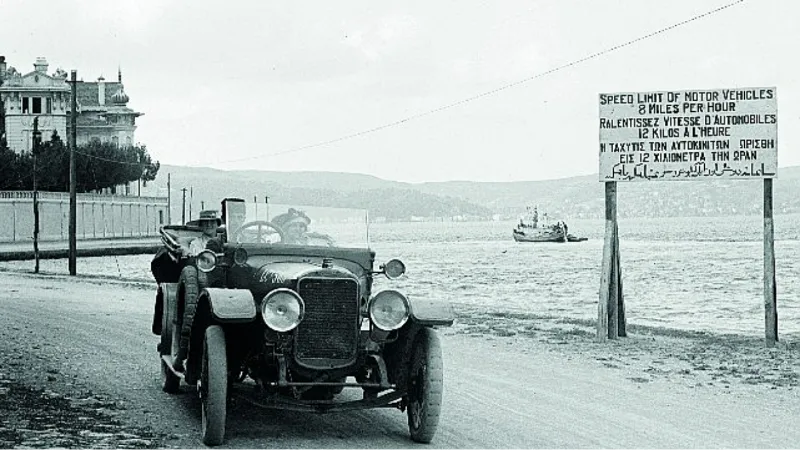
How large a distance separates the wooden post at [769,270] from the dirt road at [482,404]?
539 millimetres

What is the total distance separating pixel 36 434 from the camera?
29.2 feet

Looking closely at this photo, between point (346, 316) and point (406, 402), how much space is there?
37.1 inches

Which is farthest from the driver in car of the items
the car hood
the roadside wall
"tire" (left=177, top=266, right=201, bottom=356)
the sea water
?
the roadside wall

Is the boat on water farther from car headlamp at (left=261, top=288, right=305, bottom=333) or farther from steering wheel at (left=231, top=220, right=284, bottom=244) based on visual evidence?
car headlamp at (left=261, top=288, right=305, bottom=333)

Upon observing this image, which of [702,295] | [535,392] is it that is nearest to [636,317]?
[702,295]

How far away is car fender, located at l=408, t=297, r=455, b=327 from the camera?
876 centimetres

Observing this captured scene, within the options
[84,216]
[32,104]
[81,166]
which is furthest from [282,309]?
[32,104]

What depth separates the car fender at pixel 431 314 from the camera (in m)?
8.76

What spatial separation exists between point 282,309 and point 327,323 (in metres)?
0.39

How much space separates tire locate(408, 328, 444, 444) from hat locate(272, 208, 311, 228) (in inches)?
65.2

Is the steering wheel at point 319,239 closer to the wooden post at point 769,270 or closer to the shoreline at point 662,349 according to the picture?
the shoreline at point 662,349

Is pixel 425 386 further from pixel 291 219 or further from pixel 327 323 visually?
pixel 291 219

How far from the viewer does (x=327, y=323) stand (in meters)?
8.60

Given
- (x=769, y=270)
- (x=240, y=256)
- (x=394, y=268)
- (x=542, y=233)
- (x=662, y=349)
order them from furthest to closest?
(x=542, y=233), (x=769, y=270), (x=662, y=349), (x=394, y=268), (x=240, y=256)
